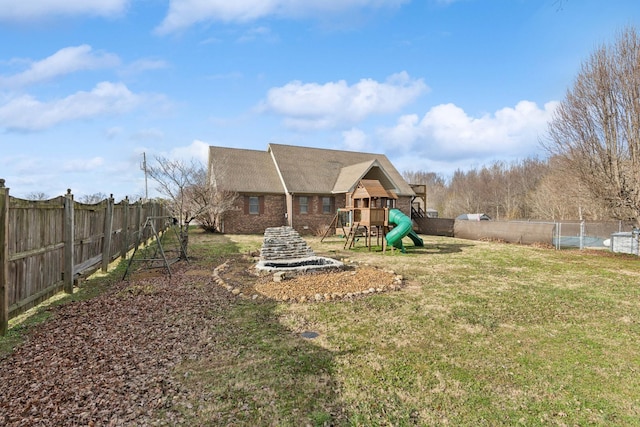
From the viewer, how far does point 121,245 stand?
11.7m

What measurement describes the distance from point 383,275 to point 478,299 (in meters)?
2.74

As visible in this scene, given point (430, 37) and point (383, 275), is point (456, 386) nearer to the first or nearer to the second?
point (383, 275)

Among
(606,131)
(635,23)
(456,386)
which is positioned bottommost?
(456,386)

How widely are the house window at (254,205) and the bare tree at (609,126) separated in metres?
18.4

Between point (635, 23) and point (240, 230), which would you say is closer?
point (635, 23)

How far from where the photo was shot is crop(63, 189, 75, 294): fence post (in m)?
6.93

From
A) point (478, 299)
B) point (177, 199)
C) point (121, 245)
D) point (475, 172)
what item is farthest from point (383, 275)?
point (475, 172)

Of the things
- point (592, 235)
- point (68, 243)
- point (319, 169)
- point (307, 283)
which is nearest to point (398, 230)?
point (307, 283)

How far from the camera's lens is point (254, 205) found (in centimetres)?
2389

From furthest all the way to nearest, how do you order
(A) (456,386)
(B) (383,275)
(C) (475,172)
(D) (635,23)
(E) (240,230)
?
(C) (475,172), (E) (240,230), (D) (635,23), (B) (383,275), (A) (456,386)

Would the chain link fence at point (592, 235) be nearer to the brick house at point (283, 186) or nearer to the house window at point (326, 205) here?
the brick house at point (283, 186)

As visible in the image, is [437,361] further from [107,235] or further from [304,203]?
[304,203]

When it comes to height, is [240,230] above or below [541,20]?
below

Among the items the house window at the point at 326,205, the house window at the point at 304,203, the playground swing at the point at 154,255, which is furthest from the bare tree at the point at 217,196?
the house window at the point at 326,205
